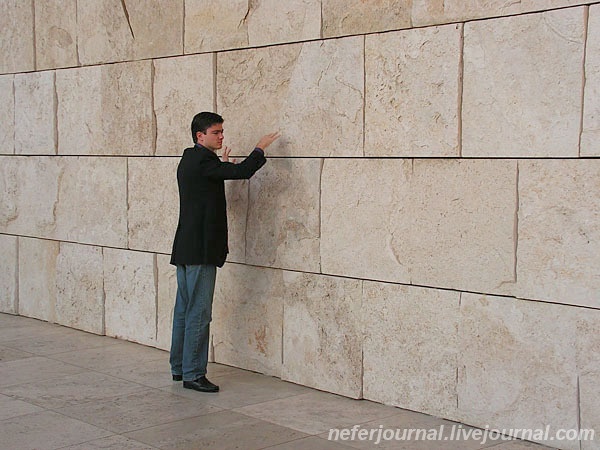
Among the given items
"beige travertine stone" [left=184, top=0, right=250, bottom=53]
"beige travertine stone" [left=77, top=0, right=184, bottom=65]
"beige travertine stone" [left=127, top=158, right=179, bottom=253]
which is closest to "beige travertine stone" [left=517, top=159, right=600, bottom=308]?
"beige travertine stone" [left=184, top=0, right=250, bottom=53]

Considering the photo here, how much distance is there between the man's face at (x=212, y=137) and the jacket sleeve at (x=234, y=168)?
15 cm

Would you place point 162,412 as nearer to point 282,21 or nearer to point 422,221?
point 422,221

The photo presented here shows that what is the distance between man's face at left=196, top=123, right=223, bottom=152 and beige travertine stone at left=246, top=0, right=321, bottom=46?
0.86m

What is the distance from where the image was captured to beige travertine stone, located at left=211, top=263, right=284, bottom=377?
7559 mm

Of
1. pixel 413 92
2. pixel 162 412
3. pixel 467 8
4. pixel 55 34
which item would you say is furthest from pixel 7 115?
pixel 467 8

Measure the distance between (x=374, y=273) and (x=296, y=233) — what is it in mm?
829

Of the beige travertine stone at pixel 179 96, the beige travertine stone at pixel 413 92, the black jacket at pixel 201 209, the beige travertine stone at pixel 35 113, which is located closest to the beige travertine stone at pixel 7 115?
the beige travertine stone at pixel 35 113

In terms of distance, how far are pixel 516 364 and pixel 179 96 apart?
393 centimetres

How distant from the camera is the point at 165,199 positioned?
8508mm

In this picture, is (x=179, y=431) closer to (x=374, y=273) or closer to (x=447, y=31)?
(x=374, y=273)

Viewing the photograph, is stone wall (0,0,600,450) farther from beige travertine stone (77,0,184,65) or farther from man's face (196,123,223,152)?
man's face (196,123,223,152)

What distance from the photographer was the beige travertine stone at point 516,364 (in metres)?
5.71

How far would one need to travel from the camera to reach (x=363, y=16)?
6770 mm

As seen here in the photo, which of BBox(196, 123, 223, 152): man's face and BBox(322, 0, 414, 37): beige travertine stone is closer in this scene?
BBox(322, 0, 414, 37): beige travertine stone
